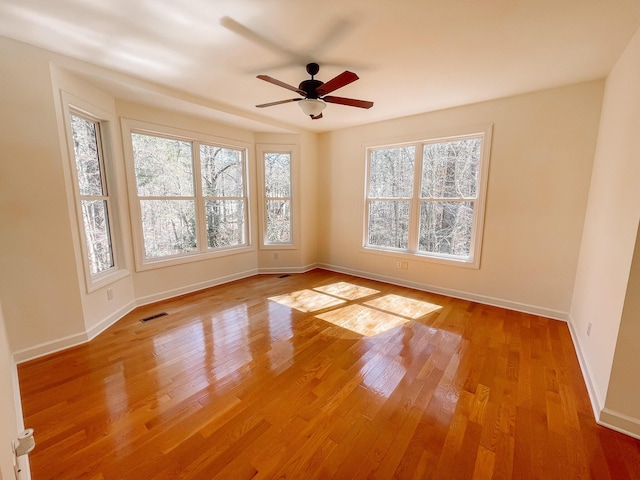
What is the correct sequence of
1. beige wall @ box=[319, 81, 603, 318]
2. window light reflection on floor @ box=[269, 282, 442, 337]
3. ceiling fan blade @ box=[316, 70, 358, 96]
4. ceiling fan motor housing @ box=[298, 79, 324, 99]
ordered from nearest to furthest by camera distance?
ceiling fan blade @ box=[316, 70, 358, 96] < ceiling fan motor housing @ box=[298, 79, 324, 99] < beige wall @ box=[319, 81, 603, 318] < window light reflection on floor @ box=[269, 282, 442, 337]

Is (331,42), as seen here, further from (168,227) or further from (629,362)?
(168,227)

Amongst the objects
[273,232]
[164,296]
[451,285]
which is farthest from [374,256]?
[164,296]

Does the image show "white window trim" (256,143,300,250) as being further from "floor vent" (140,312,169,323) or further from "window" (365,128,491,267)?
"floor vent" (140,312,169,323)

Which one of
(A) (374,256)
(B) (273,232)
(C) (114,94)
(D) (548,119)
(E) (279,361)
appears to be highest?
(C) (114,94)

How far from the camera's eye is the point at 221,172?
4.27m

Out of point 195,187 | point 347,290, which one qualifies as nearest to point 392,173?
point 347,290

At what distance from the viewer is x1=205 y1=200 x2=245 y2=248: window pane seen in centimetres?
422

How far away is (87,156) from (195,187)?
4.17 feet

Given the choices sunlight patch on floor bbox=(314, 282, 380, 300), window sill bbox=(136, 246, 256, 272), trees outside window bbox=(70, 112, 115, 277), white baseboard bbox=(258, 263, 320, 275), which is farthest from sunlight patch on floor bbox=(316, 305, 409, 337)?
trees outside window bbox=(70, 112, 115, 277)

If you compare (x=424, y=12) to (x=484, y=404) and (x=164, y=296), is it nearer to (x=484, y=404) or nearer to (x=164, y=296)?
(x=484, y=404)

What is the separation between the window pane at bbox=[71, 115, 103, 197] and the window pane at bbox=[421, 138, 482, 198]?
4184mm

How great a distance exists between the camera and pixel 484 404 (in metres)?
1.81

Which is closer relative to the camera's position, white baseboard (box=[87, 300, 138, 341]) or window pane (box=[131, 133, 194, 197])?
white baseboard (box=[87, 300, 138, 341])

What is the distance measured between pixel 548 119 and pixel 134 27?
4011 mm
